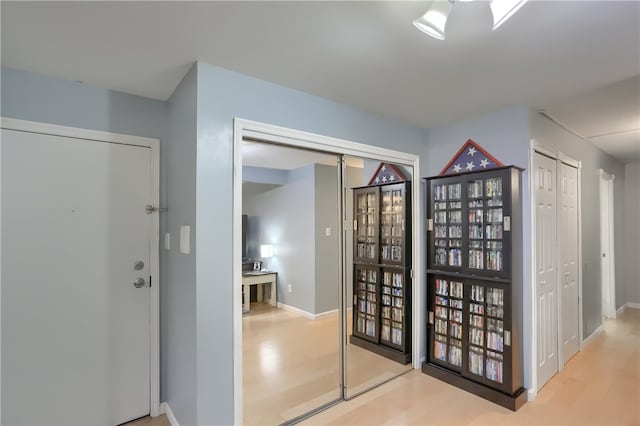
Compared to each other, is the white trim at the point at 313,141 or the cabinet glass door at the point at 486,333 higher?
the white trim at the point at 313,141

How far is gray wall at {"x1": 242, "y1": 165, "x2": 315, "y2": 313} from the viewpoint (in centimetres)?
283

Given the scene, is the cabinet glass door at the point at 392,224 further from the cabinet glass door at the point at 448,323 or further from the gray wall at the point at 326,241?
the gray wall at the point at 326,241

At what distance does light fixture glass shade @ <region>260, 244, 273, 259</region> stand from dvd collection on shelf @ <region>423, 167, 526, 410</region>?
60.6 inches

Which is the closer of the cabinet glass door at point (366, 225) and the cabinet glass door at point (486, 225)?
the cabinet glass door at point (486, 225)

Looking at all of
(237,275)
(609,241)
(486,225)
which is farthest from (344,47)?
(609,241)

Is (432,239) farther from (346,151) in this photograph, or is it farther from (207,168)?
(207,168)

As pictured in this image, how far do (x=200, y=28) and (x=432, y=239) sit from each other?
255 centimetres

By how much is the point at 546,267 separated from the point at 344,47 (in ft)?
8.30

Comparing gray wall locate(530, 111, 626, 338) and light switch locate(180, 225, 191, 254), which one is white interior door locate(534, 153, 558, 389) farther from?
light switch locate(180, 225, 191, 254)

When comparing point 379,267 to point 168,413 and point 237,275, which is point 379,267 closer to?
point 237,275

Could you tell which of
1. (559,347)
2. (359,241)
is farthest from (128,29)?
(559,347)

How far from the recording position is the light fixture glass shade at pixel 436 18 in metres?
1.28

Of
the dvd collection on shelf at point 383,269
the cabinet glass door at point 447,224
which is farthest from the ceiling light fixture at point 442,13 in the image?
the dvd collection on shelf at point 383,269

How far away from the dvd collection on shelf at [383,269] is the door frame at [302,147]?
0.09m
